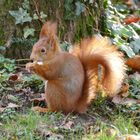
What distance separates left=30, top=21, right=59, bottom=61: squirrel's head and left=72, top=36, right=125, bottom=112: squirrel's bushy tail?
0.27 meters

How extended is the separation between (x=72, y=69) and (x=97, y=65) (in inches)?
8.8

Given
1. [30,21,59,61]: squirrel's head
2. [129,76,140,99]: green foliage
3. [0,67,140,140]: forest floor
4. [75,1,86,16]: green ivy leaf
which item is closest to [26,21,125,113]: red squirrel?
[30,21,59,61]: squirrel's head

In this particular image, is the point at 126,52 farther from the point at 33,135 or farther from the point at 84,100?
the point at 33,135

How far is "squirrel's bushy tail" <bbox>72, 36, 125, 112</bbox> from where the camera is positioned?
4301mm

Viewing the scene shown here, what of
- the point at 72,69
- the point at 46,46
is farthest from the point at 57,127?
the point at 46,46

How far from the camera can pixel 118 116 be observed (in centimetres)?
442

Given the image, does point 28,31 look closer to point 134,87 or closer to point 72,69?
point 72,69

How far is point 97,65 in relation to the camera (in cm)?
431

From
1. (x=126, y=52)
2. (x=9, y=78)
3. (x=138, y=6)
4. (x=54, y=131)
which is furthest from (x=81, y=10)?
(x=138, y=6)

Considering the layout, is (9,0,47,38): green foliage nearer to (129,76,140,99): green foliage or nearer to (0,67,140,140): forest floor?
(0,67,140,140): forest floor

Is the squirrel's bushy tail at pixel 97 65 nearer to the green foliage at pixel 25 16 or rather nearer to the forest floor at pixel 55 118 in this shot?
the forest floor at pixel 55 118

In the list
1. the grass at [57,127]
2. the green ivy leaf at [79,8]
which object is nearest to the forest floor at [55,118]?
the grass at [57,127]

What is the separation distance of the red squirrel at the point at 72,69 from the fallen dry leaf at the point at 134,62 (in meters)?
0.82

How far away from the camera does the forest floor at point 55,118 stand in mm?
3848
